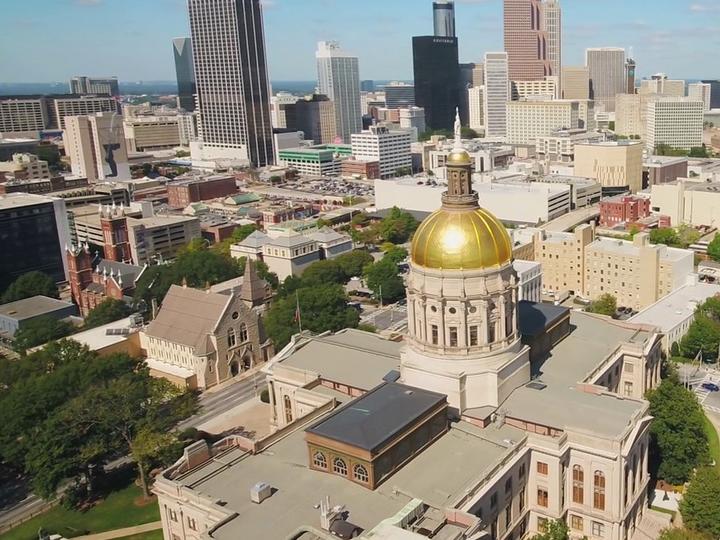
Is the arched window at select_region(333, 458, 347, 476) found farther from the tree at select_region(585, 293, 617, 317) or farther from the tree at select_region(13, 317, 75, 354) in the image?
the tree at select_region(585, 293, 617, 317)

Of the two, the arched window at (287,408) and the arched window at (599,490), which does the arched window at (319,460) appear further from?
the arched window at (287,408)

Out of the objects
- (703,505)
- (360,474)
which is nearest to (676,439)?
(703,505)

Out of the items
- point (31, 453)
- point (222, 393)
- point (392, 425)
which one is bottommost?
point (222, 393)

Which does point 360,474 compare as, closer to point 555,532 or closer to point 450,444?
point 450,444

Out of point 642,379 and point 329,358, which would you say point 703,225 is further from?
point 329,358

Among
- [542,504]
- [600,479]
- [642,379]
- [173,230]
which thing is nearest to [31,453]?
[542,504]

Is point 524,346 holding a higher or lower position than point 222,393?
higher
